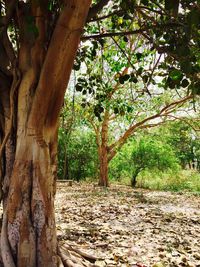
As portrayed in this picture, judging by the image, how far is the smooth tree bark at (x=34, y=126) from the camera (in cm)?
272

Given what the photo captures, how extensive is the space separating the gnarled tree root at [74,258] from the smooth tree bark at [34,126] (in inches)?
7.7

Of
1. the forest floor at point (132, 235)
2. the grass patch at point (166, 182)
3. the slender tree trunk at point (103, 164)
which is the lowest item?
the forest floor at point (132, 235)

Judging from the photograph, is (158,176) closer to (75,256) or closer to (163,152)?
(163,152)

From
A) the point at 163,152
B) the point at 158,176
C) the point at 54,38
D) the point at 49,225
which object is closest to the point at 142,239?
the point at 49,225

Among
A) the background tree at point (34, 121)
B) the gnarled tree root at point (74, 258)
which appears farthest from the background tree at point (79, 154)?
the background tree at point (34, 121)

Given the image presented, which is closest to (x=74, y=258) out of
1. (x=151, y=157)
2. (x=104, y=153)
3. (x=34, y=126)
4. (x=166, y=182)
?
(x=34, y=126)

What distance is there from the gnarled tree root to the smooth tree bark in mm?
195

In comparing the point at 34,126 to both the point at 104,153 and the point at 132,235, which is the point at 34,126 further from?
the point at 104,153

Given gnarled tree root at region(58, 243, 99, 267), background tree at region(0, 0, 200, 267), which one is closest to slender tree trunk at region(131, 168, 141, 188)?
gnarled tree root at region(58, 243, 99, 267)

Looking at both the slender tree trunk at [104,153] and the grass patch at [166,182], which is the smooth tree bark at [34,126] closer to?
the slender tree trunk at [104,153]

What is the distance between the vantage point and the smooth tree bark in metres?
2.72

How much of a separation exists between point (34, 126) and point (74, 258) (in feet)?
4.60

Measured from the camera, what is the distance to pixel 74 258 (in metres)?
3.35

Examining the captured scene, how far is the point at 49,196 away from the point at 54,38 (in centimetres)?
130
